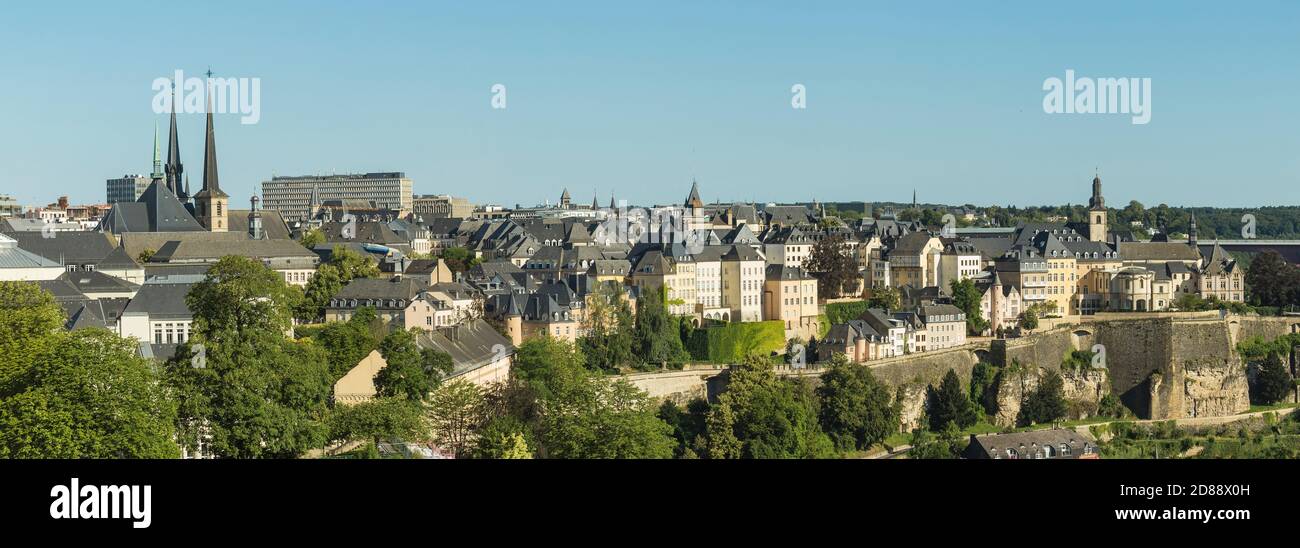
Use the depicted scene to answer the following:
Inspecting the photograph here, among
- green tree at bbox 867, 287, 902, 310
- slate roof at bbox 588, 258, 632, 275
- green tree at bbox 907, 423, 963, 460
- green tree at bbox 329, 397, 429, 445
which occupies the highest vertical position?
slate roof at bbox 588, 258, 632, 275

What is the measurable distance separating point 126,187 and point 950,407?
116781mm

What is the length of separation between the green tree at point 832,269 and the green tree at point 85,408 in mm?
39195

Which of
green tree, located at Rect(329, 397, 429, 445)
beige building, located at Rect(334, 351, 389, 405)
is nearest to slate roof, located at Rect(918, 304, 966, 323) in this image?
beige building, located at Rect(334, 351, 389, 405)

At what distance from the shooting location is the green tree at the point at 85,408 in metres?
22.8

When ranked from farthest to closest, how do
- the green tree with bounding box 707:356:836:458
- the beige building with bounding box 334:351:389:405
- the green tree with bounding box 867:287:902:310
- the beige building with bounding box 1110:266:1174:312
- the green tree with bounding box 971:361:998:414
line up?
the beige building with bounding box 1110:266:1174:312 → the green tree with bounding box 867:287:902:310 → the green tree with bounding box 971:361:998:414 → the green tree with bounding box 707:356:836:458 → the beige building with bounding box 334:351:389:405

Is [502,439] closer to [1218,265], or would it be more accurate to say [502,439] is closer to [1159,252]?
[1218,265]

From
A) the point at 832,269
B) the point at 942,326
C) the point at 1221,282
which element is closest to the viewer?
the point at 942,326

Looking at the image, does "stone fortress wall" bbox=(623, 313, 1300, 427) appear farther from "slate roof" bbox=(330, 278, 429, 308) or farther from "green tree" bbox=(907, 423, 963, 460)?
"slate roof" bbox=(330, 278, 429, 308)

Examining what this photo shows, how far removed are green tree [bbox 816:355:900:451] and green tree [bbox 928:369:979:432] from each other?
4.36 m

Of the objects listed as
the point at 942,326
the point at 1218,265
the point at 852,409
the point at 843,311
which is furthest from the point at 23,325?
the point at 1218,265

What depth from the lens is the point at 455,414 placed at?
3547 cm

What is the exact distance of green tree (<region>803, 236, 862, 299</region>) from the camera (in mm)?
62375
